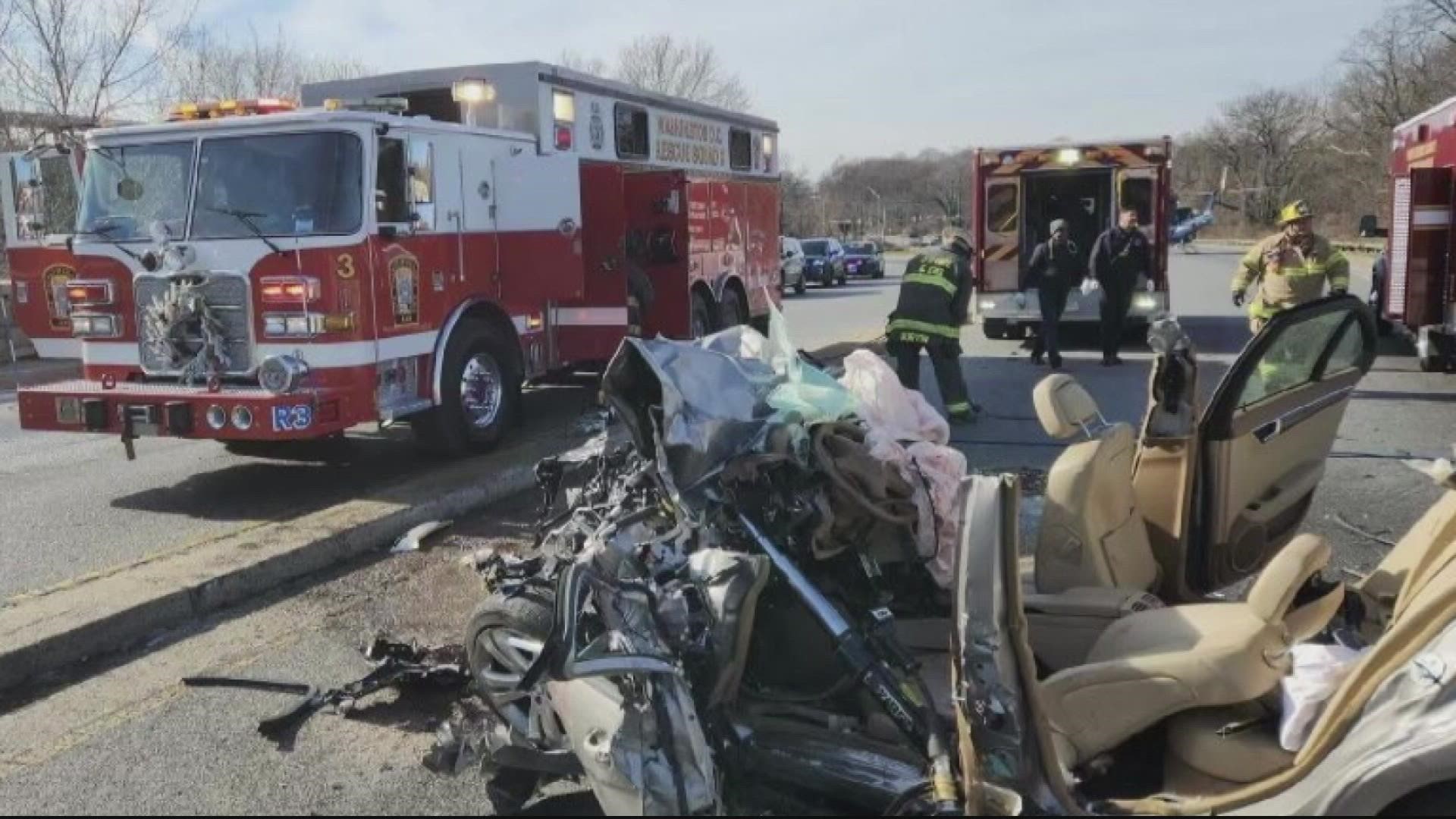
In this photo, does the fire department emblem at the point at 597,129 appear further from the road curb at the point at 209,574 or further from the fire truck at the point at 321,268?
the road curb at the point at 209,574

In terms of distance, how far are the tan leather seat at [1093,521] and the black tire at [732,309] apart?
8291mm

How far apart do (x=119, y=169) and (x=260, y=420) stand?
221cm

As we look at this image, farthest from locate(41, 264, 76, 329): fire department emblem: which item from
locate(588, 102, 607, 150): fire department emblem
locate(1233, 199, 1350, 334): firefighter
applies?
locate(1233, 199, 1350, 334): firefighter

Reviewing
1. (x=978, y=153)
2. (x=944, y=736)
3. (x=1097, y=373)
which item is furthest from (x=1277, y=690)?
(x=978, y=153)

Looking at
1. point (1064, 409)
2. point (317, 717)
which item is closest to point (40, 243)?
point (317, 717)

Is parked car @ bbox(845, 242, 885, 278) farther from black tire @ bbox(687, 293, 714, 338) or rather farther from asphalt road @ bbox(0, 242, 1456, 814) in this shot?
asphalt road @ bbox(0, 242, 1456, 814)

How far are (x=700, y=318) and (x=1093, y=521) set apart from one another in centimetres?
824

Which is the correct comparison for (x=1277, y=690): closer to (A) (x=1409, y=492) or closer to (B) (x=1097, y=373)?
(A) (x=1409, y=492)

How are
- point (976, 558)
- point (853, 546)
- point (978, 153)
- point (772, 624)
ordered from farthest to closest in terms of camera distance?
1. point (978, 153)
2. point (853, 546)
3. point (772, 624)
4. point (976, 558)

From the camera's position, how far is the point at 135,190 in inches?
296

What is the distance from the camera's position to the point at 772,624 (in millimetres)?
3328

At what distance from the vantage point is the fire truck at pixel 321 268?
6934mm

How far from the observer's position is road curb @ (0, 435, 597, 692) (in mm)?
4660

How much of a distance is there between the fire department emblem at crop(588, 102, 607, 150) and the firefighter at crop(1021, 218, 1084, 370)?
4801mm
